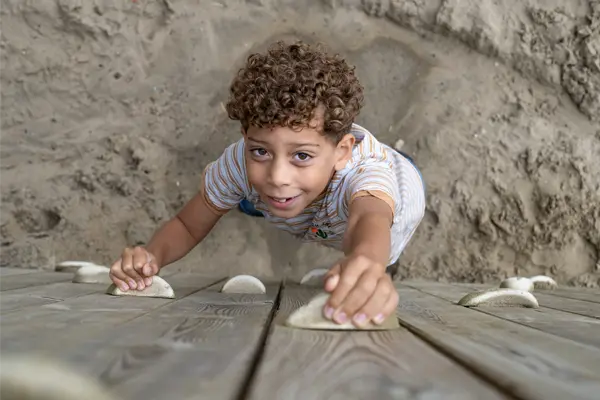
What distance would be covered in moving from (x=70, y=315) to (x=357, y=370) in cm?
54

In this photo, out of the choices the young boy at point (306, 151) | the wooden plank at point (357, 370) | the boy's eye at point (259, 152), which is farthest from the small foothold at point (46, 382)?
the boy's eye at point (259, 152)

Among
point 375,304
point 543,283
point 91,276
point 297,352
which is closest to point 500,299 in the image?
point 375,304

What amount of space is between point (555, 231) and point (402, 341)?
2155 millimetres

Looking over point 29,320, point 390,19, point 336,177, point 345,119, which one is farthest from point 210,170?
point 390,19

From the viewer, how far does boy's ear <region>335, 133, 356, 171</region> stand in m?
1.58

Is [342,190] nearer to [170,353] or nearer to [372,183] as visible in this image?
[372,183]

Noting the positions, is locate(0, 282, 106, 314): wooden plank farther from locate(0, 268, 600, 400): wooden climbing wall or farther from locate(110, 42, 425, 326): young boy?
locate(110, 42, 425, 326): young boy

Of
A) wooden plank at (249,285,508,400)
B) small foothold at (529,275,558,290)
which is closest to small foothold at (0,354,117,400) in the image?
wooden plank at (249,285,508,400)

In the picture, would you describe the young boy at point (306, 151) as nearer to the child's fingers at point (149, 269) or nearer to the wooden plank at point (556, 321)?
the child's fingers at point (149, 269)

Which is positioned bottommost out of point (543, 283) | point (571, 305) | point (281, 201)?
point (543, 283)

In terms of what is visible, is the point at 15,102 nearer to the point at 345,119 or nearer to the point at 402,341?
the point at 345,119

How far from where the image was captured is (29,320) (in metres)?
0.90

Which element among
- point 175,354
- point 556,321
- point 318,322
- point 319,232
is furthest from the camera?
point 319,232

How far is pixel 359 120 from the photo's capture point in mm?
2959
